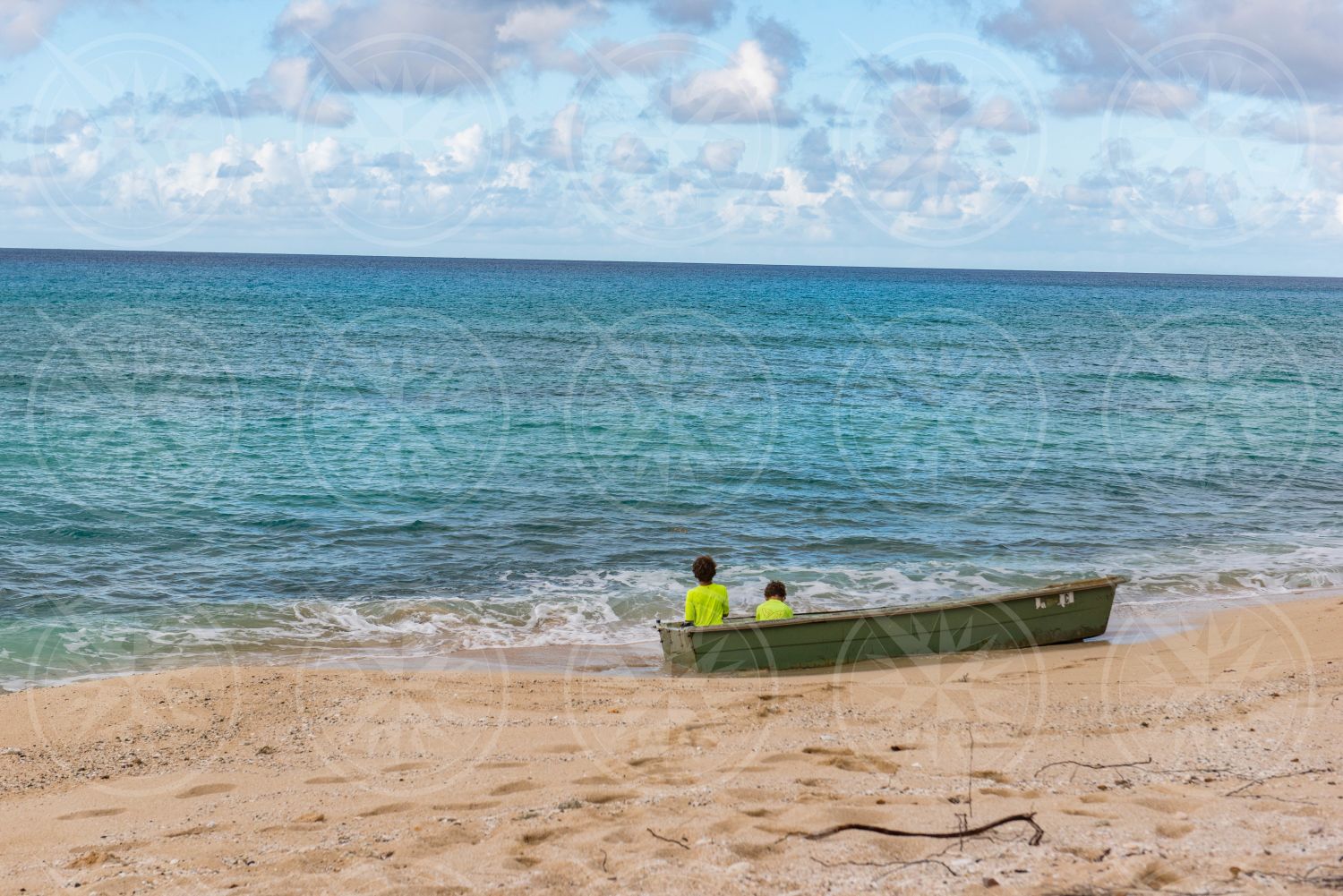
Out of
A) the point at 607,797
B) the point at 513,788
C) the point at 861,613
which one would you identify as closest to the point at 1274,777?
the point at 607,797

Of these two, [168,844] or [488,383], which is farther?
[488,383]

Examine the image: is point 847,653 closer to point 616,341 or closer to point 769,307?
point 616,341

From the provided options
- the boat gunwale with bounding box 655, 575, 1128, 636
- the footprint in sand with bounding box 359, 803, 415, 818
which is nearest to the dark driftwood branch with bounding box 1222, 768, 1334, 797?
the boat gunwale with bounding box 655, 575, 1128, 636

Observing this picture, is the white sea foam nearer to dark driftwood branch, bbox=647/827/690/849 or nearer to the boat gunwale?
the boat gunwale

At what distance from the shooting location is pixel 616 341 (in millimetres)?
57000

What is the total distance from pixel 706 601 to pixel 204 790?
18.3ft

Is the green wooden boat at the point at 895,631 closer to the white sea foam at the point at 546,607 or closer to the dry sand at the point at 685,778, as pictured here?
the dry sand at the point at 685,778

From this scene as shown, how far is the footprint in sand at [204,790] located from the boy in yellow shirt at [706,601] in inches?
207

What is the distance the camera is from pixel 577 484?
74.2 feet

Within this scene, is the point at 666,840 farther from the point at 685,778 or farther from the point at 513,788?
the point at 513,788

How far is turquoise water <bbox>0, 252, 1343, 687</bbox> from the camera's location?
49.1ft

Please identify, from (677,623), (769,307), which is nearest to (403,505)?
(677,623)

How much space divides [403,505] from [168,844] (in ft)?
45.8

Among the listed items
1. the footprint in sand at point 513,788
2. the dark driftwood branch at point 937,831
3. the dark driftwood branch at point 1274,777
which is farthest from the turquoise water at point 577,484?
the dark driftwood branch at point 1274,777
